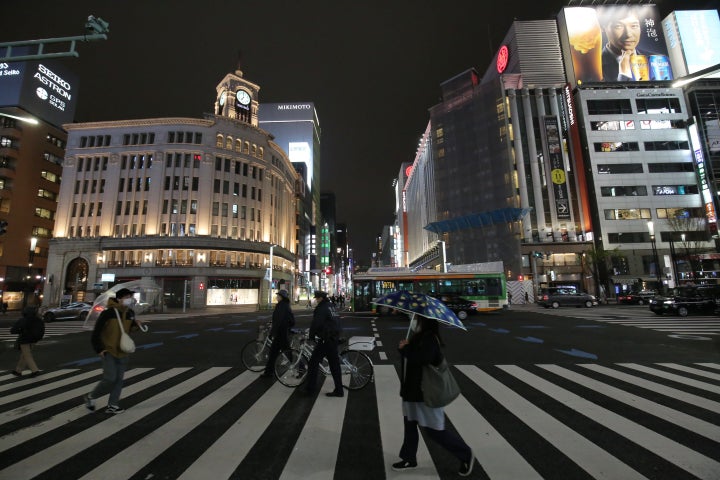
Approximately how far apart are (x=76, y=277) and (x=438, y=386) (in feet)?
196

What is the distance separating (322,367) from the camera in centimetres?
739

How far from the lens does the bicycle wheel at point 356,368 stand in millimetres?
6703

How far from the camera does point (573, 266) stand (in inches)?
2046

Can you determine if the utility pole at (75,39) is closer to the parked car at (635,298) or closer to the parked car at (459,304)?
the parked car at (459,304)

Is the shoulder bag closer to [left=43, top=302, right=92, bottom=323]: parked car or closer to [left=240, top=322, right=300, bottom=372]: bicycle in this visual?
[left=240, top=322, right=300, bottom=372]: bicycle

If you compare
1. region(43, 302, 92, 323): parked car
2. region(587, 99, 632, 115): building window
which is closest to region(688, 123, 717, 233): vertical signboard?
region(587, 99, 632, 115): building window

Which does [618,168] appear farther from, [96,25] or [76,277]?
[76,277]

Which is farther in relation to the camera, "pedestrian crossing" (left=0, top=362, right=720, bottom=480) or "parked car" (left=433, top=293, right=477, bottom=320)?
"parked car" (left=433, top=293, right=477, bottom=320)

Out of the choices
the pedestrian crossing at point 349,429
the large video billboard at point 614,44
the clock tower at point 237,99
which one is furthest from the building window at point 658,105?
the clock tower at point 237,99

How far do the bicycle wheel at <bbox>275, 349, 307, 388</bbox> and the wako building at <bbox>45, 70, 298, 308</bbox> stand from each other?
4010 cm

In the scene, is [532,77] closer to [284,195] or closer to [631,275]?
[631,275]

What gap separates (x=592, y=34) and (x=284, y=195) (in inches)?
2602

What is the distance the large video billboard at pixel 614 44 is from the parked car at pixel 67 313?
252ft

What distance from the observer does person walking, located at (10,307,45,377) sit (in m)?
8.03
